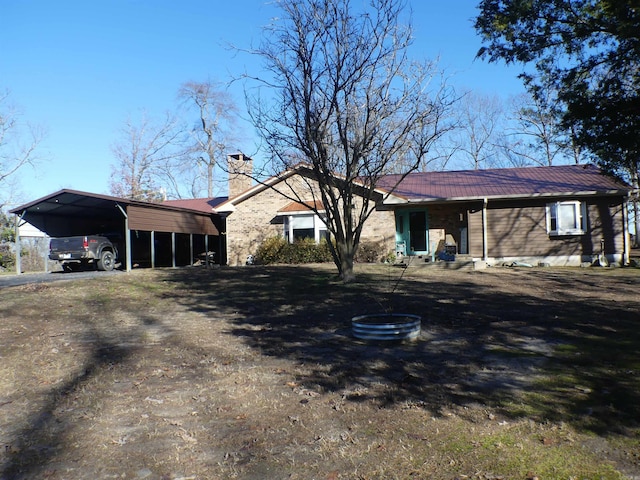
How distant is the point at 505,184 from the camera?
20547mm

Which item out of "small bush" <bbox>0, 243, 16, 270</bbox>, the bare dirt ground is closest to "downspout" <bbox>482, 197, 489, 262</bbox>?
the bare dirt ground

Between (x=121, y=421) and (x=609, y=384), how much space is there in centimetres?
449

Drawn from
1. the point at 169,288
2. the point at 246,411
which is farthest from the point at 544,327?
the point at 169,288

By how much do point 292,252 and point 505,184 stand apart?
959 cm

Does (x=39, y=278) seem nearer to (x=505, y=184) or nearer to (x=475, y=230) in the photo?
(x=475, y=230)

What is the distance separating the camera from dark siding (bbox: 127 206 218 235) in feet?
61.6

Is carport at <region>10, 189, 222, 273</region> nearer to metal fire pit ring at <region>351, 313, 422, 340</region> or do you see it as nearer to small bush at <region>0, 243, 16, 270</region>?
small bush at <region>0, 243, 16, 270</region>

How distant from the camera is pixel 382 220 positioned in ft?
66.5

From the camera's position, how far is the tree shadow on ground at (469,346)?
170 inches

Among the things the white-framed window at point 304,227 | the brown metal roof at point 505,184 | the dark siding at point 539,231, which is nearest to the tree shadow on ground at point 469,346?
the dark siding at point 539,231

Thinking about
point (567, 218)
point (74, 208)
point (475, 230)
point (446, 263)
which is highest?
point (74, 208)

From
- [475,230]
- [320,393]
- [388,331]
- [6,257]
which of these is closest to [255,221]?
[475,230]

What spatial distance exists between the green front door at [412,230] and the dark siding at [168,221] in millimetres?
9863

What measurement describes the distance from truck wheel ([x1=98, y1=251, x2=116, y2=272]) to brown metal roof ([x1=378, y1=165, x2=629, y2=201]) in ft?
38.3
